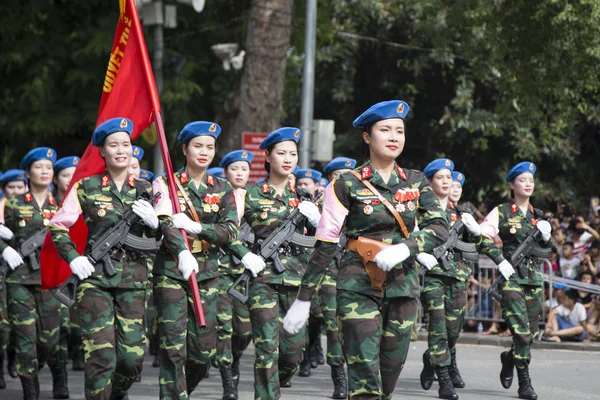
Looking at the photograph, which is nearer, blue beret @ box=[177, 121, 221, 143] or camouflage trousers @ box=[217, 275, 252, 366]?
blue beret @ box=[177, 121, 221, 143]

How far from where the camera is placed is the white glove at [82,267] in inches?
343

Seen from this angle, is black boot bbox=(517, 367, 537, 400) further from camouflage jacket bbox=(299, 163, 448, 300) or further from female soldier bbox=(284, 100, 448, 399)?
camouflage jacket bbox=(299, 163, 448, 300)

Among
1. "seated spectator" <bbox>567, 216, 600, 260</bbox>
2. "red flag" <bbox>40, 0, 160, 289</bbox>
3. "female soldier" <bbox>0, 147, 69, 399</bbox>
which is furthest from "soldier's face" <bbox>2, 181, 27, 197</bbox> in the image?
"seated spectator" <bbox>567, 216, 600, 260</bbox>

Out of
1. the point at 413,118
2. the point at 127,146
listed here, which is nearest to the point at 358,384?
the point at 127,146

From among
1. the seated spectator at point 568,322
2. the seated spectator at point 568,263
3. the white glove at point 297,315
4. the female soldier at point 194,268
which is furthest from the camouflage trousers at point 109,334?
the seated spectator at point 568,263

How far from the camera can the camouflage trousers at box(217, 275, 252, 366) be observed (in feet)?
38.2

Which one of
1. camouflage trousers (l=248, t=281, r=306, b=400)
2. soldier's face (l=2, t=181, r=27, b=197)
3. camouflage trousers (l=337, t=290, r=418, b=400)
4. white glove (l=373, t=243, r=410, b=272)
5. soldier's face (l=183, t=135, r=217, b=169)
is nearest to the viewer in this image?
white glove (l=373, t=243, r=410, b=272)

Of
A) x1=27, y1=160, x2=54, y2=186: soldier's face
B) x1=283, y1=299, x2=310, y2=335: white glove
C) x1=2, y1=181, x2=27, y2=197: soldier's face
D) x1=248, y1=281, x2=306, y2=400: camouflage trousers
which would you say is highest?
x1=27, y1=160, x2=54, y2=186: soldier's face

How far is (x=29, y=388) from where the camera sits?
1109 cm

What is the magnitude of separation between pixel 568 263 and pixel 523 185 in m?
5.97

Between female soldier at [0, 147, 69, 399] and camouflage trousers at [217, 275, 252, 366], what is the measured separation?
1493mm

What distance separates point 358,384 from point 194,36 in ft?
50.2

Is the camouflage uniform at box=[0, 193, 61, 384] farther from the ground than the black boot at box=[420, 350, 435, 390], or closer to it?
farther from the ground

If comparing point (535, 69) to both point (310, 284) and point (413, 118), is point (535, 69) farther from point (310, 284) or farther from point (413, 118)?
point (310, 284)
